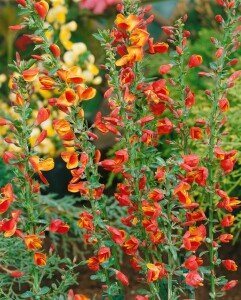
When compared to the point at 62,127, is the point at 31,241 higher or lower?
lower

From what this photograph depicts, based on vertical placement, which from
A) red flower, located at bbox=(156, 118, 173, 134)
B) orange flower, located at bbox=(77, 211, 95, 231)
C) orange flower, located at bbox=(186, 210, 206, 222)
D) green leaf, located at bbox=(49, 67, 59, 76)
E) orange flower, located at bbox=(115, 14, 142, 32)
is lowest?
orange flower, located at bbox=(186, 210, 206, 222)

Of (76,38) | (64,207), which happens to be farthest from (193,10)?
(64,207)

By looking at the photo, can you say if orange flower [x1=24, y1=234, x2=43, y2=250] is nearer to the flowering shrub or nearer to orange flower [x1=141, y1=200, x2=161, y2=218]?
the flowering shrub

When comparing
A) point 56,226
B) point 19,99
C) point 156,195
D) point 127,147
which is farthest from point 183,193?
point 19,99

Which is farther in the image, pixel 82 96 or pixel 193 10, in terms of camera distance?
pixel 193 10

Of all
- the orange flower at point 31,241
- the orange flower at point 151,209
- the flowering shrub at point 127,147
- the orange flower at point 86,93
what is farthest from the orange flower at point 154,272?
the orange flower at point 86,93

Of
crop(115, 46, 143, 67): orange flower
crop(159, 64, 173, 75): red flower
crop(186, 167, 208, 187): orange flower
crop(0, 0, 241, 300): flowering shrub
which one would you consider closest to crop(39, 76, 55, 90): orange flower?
crop(0, 0, 241, 300): flowering shrub

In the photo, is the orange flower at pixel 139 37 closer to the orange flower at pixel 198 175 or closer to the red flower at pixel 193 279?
the orange flower at pixel 198 175

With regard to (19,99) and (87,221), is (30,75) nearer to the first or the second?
(19,99)

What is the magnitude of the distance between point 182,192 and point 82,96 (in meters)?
0.27

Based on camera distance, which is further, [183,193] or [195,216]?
[195,216]

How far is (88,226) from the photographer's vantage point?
Result: 1.52m

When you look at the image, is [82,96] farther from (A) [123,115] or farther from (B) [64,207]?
(B) [64,207]

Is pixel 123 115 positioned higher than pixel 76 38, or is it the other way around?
pixel 123 115
